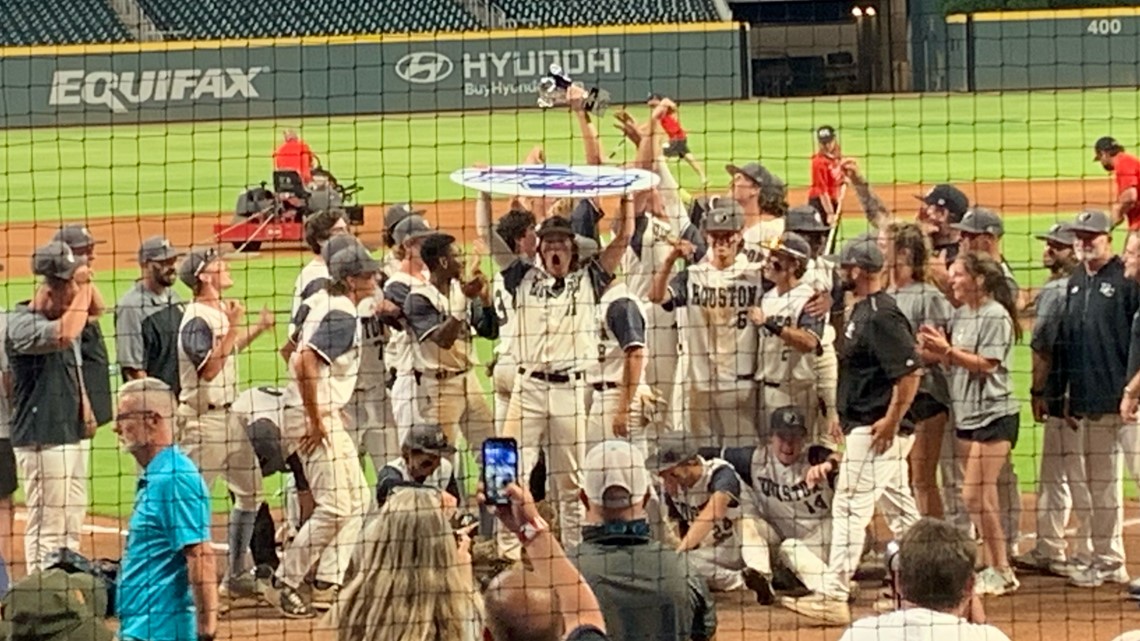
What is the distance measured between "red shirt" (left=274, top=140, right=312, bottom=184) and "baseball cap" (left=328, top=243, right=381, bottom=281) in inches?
386

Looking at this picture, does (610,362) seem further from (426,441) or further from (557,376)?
(426,441)

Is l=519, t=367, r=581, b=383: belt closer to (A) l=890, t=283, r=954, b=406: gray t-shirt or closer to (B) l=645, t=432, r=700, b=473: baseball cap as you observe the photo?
(B) l=645, t=432, r=700, b=473: baseball cap

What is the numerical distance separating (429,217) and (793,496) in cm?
1212

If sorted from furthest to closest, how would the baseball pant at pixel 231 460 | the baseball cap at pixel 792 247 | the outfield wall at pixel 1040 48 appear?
1. the outfield wall at pixel 1040 48
2. the baseball cap at pixel 792 247
3. the baseball pant at pixel 231 460

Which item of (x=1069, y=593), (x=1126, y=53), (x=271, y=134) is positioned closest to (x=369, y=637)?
(x=1069, y=593)

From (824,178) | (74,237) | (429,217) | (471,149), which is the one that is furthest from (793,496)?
(471,149)

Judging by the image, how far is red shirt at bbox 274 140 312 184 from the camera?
1881cm

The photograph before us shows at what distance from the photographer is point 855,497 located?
27.2ft

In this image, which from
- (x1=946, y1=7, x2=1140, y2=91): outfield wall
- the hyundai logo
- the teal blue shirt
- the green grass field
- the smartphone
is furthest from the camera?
the hyundai logo

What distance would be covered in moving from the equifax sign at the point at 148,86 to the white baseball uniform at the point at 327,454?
2321 cm

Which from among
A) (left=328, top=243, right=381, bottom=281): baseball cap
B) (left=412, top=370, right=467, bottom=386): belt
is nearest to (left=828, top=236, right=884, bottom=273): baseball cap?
(left=412, top=370, right=467, bottom=386): belt

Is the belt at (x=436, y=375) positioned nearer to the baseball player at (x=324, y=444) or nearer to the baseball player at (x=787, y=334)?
the baseball player at (x=324, y=444)

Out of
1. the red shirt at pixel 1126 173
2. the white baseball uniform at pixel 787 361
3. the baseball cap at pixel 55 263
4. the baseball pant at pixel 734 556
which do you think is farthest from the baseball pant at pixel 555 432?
the red shirt at pixel 1126 173

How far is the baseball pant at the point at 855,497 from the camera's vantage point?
27.1 ft
